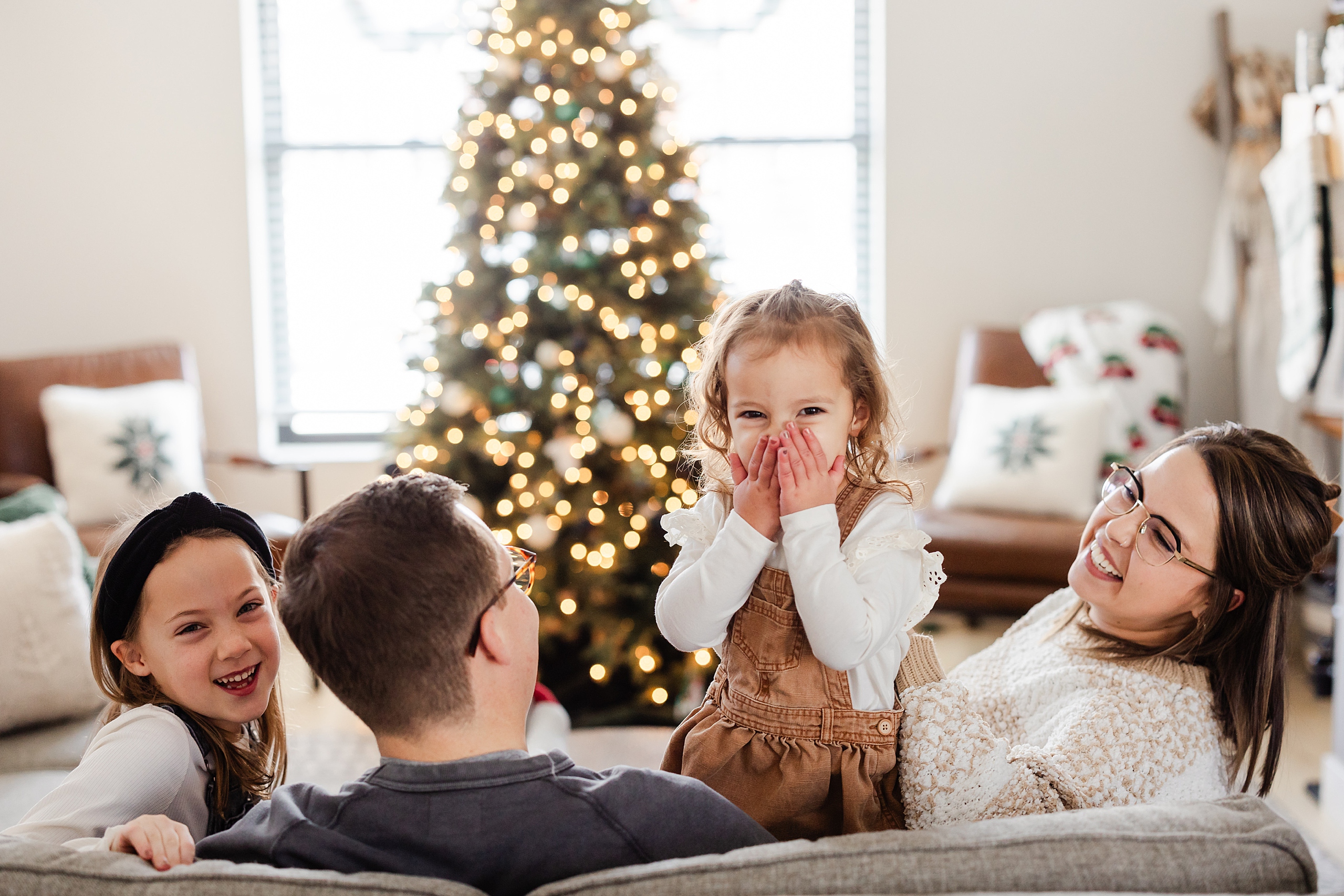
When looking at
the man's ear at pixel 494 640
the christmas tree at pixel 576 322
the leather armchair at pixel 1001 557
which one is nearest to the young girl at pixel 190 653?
the man's ear at pixel 494 640

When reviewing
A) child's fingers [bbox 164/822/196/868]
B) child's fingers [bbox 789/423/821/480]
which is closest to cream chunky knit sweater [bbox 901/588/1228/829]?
child's fingers [bbox 789/423/821/480]

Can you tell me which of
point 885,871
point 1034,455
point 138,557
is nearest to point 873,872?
point 885,871

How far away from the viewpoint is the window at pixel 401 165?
427 centimetres

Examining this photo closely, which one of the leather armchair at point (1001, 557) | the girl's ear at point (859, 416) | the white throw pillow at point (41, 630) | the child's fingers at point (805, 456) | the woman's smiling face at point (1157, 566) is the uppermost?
the girl's ear at point (859, 416)

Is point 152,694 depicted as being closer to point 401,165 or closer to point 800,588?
point 800,588

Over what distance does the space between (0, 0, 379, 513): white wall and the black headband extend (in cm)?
309

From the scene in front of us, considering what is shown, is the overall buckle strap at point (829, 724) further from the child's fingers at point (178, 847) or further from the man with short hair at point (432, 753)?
the child's fingers at point (178, 847)

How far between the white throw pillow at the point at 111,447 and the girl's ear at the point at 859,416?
117 inches

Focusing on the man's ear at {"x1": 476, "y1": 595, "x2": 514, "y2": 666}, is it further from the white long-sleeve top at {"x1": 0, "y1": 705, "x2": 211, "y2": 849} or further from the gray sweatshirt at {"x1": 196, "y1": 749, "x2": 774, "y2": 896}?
the white long-sleeve top at {"x1": 0, "y1": 705, "x2": 211, "y2": 849}

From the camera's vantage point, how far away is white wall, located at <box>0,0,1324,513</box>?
13.2ft

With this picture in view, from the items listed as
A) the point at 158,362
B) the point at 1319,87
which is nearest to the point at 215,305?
Answer: the point at 158,362

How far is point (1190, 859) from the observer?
0.76m

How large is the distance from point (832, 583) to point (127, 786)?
2.60 ft

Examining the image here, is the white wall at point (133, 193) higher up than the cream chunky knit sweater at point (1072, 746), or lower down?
higher up
